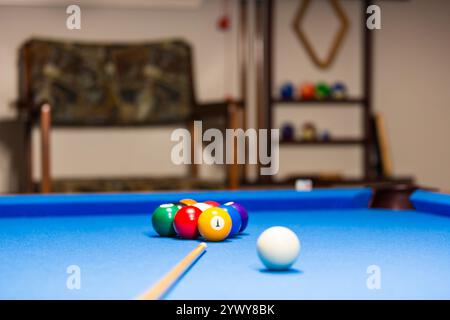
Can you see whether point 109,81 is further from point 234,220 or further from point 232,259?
point 232,259

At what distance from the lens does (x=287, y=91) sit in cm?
595

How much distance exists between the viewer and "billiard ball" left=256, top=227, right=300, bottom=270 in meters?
1.42

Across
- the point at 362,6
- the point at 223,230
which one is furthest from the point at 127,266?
the point at 362,6

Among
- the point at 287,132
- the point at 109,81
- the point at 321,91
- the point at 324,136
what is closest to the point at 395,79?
the point at 321,91

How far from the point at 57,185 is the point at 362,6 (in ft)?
10.8

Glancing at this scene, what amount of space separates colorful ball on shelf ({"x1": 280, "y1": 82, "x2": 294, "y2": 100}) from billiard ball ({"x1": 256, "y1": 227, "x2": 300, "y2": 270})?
179 inches

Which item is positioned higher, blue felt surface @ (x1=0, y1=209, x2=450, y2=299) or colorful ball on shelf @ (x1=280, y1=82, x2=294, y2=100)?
colorful ball on shelf @ (x1=280, y1=82, x2=294, y2=100)

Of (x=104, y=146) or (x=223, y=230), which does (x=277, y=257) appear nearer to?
(x=223, y=230)

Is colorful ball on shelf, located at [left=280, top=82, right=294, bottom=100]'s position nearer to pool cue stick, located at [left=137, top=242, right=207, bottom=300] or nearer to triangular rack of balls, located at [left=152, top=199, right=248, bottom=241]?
triangular rack of balls, located at [left=152, top=199, right=248, bottom=241]

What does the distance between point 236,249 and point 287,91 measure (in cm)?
432

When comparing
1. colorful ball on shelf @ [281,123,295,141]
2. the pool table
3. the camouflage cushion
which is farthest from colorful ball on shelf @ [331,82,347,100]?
the pool table

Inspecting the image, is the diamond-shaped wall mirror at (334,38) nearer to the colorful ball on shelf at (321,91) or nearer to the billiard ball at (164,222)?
the colorful ball on shelf at (321,91)

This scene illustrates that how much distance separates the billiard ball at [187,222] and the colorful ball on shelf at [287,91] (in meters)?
4.11

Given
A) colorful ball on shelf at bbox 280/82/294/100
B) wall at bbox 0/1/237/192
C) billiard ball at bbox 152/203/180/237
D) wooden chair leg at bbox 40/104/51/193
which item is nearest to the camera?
billiard ball at bbox 152/203/180/237
